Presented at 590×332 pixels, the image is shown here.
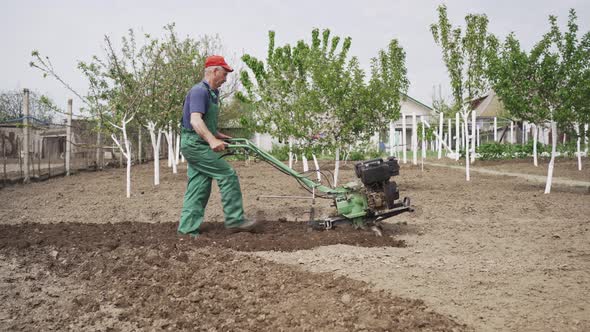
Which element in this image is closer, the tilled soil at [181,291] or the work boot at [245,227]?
the tilled soil at [181,291]

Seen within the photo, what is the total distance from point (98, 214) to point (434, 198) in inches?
257

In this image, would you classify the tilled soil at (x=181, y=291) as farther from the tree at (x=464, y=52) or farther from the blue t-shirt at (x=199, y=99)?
the tree at (x=464, y=52)

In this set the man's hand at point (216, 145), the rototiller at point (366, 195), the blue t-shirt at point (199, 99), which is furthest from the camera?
the rototiller at point (366, 195)

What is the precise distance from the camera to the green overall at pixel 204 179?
265 inches

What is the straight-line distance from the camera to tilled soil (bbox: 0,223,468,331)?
386 centimetres

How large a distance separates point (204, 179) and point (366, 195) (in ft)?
6.74

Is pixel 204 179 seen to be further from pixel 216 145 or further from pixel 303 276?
pixel 303 276

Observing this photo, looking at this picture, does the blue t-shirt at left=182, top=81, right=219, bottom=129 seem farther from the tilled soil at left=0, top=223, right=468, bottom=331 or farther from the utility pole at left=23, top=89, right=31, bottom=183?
the utility pole at left=23, top=89, right=31, bottom=183

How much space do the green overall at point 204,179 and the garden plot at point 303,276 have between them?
30 cm

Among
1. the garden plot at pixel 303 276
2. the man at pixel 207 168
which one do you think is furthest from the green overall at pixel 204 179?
the garden plot at pixel 303 276

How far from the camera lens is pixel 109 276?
5.18 m

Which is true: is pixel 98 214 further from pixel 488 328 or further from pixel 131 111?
pixel 488 328

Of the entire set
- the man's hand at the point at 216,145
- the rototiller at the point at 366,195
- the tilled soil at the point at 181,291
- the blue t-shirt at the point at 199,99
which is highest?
the blue t-shirt at the point at 199,99

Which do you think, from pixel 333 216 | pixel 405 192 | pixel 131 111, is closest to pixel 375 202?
pixel 333 216
